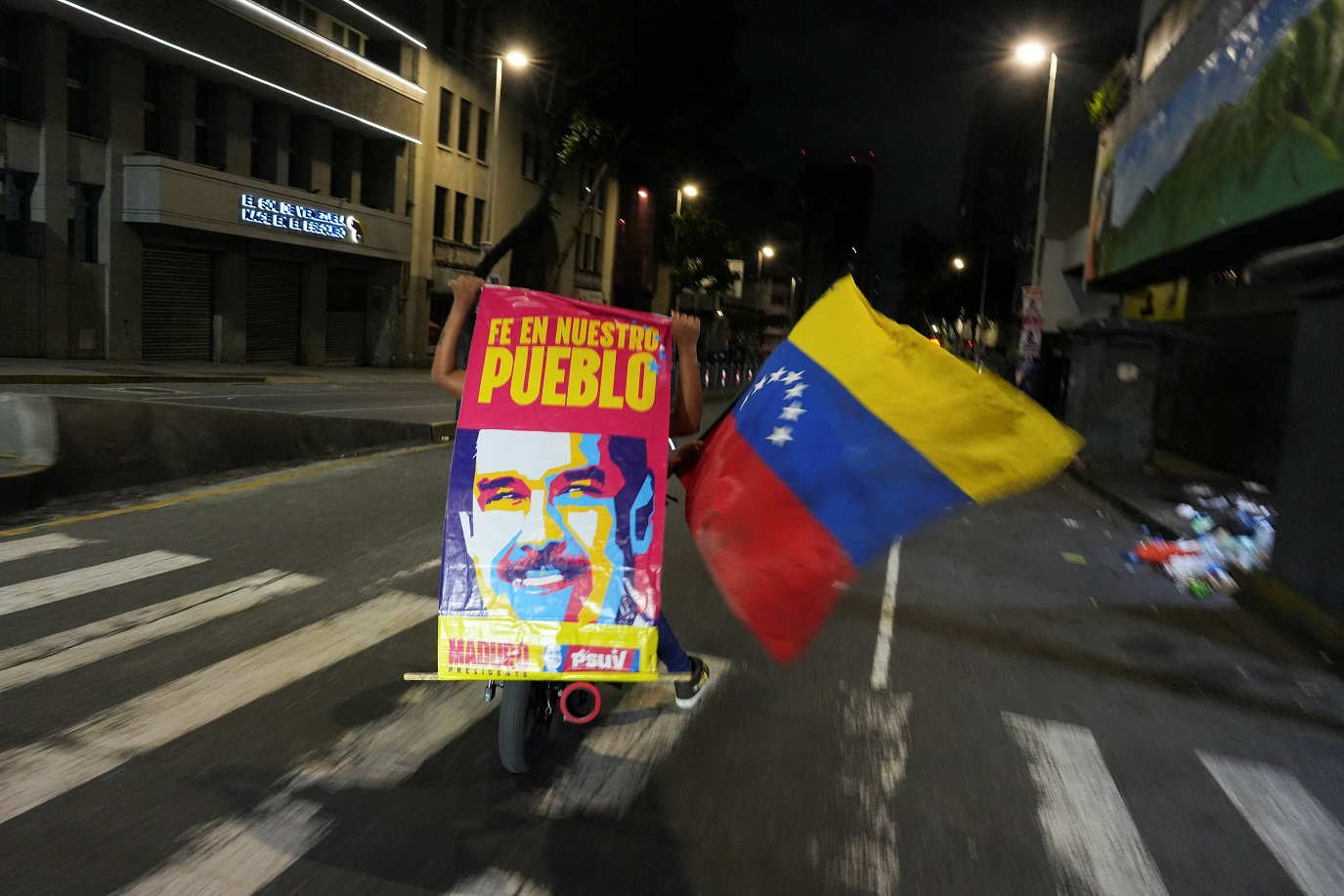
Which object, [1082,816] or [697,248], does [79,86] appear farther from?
[697,248]

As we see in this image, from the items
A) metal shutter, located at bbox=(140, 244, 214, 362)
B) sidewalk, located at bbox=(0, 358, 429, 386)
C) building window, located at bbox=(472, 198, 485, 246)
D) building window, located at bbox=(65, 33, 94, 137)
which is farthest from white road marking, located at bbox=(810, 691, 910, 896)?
building window, located at bbox=(472, 198, 485, 246)

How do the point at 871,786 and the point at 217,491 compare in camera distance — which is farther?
the point at 217,491

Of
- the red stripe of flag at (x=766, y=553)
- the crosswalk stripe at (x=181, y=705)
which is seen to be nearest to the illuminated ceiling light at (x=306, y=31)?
the crosswalk stripe at (x=181, y=705)

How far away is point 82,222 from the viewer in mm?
27344

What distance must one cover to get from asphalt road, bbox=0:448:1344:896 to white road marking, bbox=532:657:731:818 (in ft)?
0.06

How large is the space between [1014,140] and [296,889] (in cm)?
14853

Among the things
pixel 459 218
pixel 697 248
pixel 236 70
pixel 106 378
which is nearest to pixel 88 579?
pixel 106 378

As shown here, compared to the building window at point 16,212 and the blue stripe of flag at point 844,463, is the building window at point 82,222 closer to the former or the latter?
the building window at point 16,212

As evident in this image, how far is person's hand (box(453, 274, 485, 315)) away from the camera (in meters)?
4.58

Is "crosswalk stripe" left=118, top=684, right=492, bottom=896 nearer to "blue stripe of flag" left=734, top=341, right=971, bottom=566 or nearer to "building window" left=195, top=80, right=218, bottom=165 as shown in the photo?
"blue stripe of flag" left=734, top=341, right=971, bottom=566

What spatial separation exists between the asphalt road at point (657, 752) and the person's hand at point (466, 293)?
188 cm

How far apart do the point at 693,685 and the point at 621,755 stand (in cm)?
43

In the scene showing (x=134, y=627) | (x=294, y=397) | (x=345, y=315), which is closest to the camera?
(x=134, y=627)

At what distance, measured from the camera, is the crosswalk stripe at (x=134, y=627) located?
5.54m
